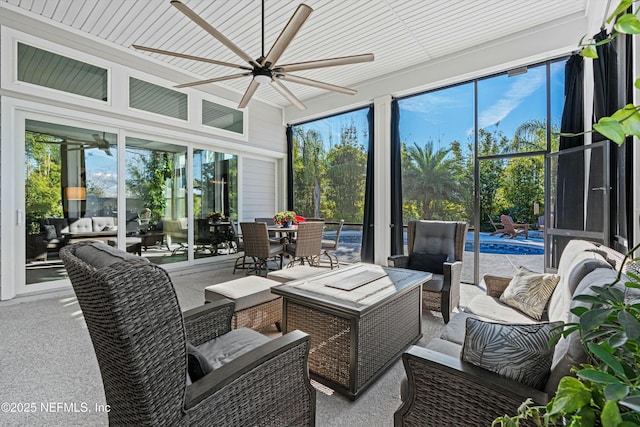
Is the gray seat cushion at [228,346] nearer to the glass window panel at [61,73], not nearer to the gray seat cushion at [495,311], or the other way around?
the gray seat cushion at [495,311]

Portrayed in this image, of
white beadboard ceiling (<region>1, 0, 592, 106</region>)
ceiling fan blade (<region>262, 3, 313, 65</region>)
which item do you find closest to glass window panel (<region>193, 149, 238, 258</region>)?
white beadboard ceiling (<region>1, 0, 592, 106</region>)

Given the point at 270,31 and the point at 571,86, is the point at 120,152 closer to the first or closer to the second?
the point at 270,31

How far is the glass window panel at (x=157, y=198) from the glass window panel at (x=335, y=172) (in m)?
2.63

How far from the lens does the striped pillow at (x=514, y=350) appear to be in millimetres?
1149

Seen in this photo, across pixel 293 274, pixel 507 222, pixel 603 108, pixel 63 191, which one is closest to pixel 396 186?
pixel 507 222

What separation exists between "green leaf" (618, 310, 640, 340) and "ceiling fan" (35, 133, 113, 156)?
5.71 metres

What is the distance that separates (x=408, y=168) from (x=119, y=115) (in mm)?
4884

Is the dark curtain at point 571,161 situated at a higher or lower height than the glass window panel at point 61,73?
lower

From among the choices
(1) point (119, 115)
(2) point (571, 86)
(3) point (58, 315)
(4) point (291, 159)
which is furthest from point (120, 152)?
(2) point (571, 86)

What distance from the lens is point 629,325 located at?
0.47 metres

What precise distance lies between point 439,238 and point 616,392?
358 centimetres

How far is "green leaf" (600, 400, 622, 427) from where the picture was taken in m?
0.39

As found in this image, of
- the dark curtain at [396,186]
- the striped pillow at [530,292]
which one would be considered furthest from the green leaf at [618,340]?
the dark curtain at [396,186]

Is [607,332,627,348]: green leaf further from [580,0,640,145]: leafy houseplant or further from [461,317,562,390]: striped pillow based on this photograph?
[461,317,562,390]: striped pillow
